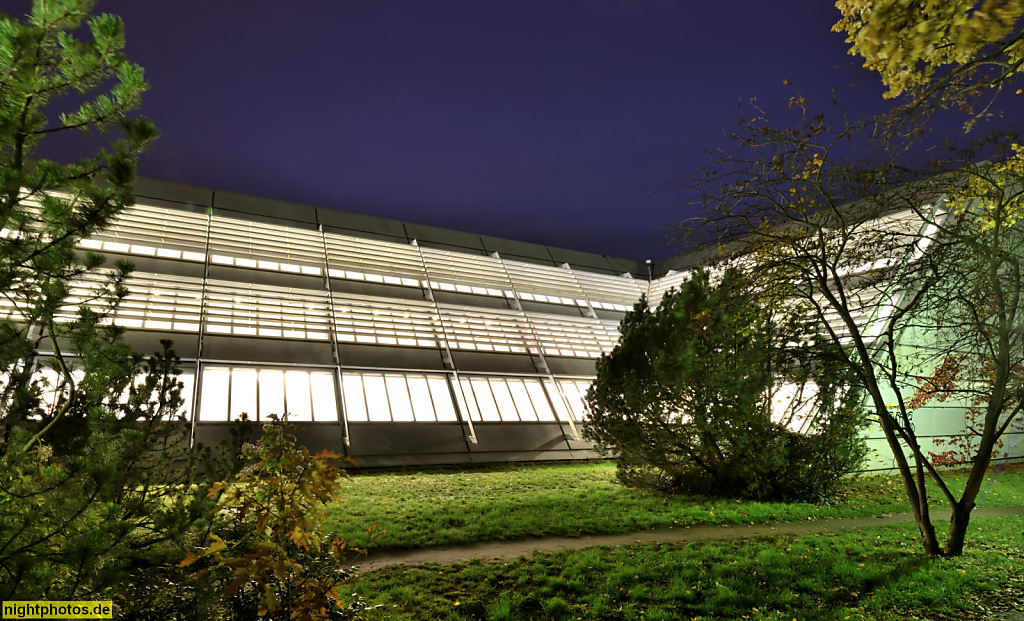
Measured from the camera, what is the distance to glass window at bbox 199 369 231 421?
504 inches

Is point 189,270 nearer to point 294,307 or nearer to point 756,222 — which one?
point 294,307

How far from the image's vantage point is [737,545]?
6.95m

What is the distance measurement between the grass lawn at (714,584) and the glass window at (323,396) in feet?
28.8

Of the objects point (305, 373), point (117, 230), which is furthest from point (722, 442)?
point (117, 230)

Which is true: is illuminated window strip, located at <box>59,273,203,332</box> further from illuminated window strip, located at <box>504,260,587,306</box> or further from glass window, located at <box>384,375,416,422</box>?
illuminated window strip, located at <box>504,260,587,306</box>

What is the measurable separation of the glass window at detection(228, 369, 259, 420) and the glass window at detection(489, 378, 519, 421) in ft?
22.6

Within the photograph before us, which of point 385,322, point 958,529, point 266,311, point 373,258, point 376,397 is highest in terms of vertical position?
point 373,258

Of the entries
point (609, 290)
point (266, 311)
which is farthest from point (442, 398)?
point (609, 290)

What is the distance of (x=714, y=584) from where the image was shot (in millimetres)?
5496

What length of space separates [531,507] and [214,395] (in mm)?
8901

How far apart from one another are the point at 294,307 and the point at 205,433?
516cm

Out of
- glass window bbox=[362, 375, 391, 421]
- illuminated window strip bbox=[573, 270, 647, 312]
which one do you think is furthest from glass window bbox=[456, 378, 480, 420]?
illuminated window strip bbox=[573, 270, 647, 312]

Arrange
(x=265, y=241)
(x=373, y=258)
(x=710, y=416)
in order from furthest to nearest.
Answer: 1. (x=373, y=258)
2. (x=265, y=241)
3. (x=710, y=416)

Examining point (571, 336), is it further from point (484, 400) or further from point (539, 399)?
point (484, 400)
